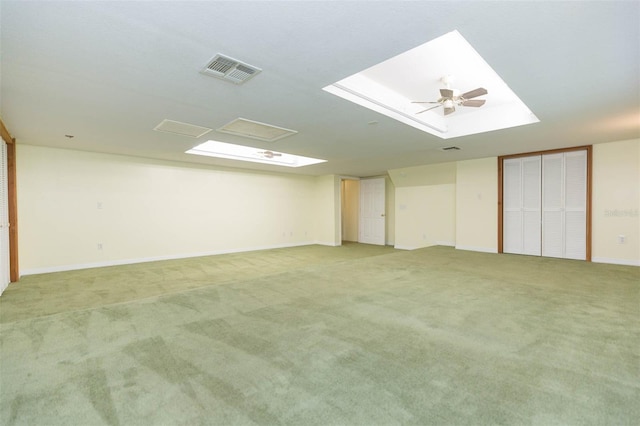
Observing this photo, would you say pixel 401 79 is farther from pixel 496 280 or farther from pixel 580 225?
pixel 580 225

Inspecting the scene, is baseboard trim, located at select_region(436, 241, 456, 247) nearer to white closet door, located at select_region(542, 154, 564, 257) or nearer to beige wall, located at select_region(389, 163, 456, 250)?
beige wall, located at select_region(389, 163, 456, 250)

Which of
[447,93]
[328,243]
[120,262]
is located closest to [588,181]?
[447,93]

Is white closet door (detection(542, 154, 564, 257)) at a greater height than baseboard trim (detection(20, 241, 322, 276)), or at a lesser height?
greater

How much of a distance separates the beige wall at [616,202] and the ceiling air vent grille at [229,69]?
6.50 m

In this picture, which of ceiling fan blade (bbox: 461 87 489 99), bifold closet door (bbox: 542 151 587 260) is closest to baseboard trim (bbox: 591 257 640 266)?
bifold closet door (bbox: 542 151 587 260)

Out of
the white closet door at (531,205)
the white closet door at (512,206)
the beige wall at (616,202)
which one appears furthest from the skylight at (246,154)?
the beige wall at (616,202)

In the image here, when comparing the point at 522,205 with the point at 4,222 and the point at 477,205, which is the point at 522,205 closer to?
the point at 477,205

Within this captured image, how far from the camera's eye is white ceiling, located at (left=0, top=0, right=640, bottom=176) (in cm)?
176

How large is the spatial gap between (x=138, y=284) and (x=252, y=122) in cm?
323

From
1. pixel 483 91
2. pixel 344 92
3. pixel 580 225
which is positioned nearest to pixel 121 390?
pixel 344 92

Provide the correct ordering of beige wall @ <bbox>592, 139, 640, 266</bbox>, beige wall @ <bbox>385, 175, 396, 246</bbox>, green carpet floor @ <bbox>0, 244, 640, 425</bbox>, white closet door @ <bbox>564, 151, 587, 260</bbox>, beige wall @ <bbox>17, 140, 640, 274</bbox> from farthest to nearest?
beige wall @ <bbox>385, 175, 396, 246</bbox> < white closet door @ <bbox>564, 151, 587, 260</bbox> < beige wall @ <bbox>17, 140, 640, 274</bbox> < beige wall @ <bbox>592, 139, 640, 266</bbox> < green carpet floor @ <bbox>0, 244, 640, 425</bbox>

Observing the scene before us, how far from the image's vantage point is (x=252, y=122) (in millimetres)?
3951

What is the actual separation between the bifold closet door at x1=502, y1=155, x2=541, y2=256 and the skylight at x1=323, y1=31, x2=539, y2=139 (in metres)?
2.55

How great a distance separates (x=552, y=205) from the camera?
5895 millimetres
